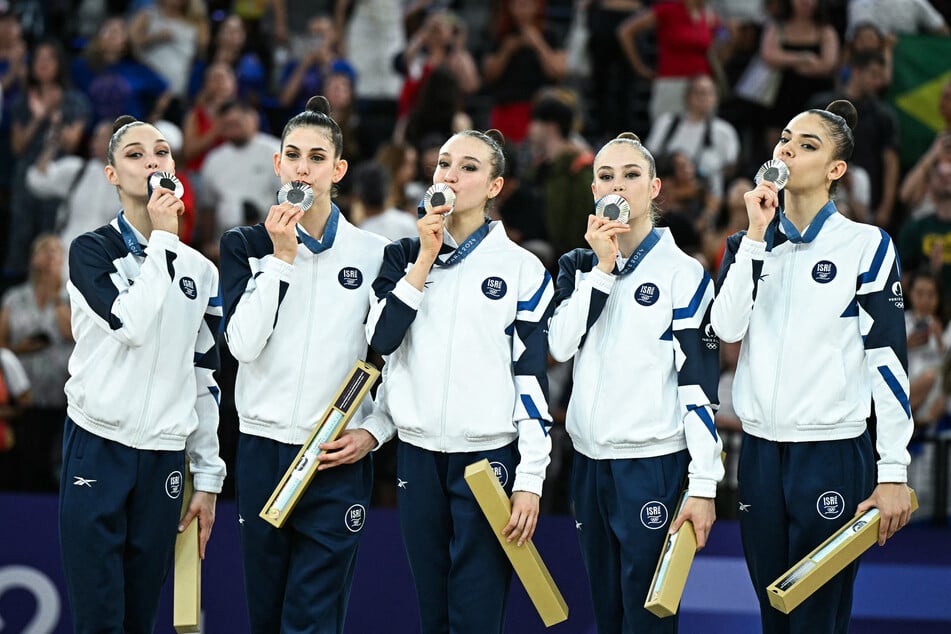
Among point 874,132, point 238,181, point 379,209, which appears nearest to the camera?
point 379,209

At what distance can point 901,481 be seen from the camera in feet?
16.5

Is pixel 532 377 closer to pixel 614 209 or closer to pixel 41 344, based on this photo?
pixel 614 209

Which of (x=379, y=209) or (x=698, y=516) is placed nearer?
(x=698, y=516)

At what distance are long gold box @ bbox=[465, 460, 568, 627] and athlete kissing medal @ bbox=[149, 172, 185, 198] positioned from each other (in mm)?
1438

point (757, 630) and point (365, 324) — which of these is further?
point (757, 630)

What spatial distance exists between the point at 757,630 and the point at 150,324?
135 inches

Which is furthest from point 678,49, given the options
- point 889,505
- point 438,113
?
point 889,505

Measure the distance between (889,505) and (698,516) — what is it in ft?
2.18

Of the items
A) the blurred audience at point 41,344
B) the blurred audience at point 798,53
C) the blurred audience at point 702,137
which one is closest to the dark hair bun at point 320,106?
the blurred audience at point 41,344

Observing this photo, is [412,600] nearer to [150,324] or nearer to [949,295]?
[150,324]

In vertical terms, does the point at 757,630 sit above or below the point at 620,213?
below

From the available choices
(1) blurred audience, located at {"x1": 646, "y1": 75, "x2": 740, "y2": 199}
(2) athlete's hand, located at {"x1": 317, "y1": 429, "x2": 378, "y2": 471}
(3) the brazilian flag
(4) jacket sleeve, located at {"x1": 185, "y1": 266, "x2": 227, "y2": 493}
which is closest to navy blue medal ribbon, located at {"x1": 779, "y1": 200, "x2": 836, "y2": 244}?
(2) athlete's hand, located at {"x1": 317, "y1": 429, "x2": 378, "y2": 471}

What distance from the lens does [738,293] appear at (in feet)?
16.3

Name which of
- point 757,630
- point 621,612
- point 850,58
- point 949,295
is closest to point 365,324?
point 621,612
